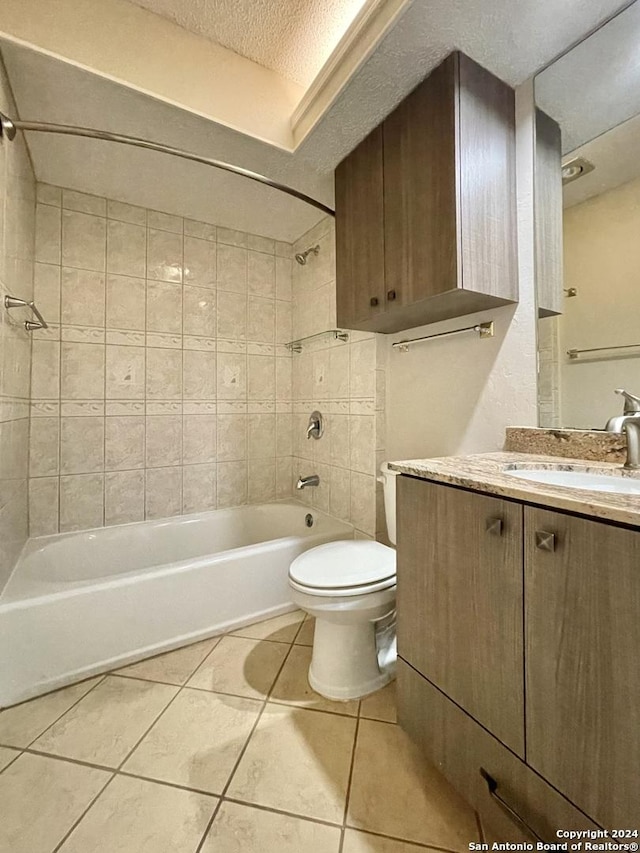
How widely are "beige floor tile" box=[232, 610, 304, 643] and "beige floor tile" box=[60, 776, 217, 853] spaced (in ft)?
2.19

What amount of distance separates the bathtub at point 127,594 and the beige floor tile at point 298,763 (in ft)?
1.79

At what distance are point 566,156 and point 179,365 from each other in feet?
6.65

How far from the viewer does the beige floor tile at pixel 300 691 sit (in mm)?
1203

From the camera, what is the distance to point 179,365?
85.8 inches

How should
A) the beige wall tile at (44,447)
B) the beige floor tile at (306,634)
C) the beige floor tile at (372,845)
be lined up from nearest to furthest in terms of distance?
1. the beige floor tile at (372,845)
2. the beige floor tile at (306,634)
3. the beige wall tile at (44,447)

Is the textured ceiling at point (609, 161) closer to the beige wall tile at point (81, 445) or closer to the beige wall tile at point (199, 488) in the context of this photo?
the beige wall tile at point (199, 488)

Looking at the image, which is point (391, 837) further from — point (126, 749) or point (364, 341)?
point (364, 341)

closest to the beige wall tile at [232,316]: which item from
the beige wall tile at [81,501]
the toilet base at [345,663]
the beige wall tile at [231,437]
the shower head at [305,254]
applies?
the shower head at [305,254]

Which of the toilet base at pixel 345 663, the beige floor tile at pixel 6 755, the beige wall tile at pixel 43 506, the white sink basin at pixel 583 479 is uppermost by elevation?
the white sink basin at pixel 583 479

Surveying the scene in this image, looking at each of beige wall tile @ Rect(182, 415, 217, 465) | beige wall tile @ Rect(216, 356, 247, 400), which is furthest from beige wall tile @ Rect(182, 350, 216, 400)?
beige wall tile @ Rect(182, 415, 217, 465)

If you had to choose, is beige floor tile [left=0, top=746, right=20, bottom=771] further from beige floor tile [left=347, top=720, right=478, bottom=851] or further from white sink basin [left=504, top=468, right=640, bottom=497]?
white sink basin [left=504, top=468, right=640, bottom=497]

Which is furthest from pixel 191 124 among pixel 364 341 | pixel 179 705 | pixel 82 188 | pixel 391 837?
pixel 391 837

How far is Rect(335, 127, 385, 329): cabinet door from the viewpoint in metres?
1.38

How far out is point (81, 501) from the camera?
76.0 inches
